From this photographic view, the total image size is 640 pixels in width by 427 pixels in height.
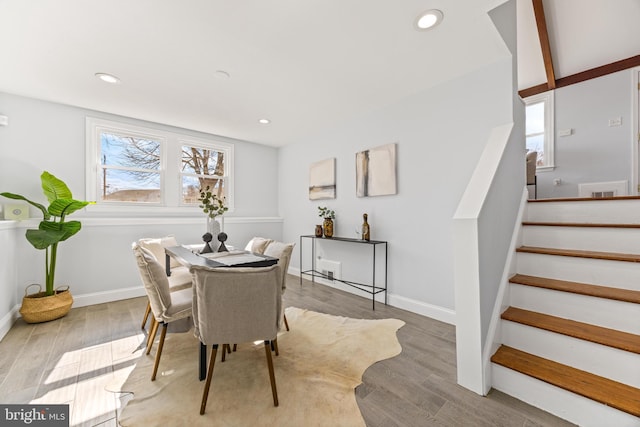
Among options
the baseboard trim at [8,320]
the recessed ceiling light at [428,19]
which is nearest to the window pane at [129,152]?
the baseboard trim at [8,320]

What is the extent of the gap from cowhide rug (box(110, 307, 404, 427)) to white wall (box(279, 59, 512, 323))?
0.75 meters

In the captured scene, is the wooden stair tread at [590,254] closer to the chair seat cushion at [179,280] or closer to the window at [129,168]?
the chair seat cushion at [179,280]

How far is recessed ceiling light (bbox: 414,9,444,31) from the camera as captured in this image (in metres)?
1.76

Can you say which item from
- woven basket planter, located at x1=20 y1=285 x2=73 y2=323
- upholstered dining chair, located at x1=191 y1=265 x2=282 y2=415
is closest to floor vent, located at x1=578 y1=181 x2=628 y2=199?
upholstered dining chair, located at x1=191 y1=265 x2=282 y2=415

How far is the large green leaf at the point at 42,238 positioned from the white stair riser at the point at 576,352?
163 inches

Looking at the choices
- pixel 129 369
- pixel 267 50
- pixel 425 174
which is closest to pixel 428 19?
pixel 267 50

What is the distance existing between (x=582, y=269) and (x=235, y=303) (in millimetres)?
2374

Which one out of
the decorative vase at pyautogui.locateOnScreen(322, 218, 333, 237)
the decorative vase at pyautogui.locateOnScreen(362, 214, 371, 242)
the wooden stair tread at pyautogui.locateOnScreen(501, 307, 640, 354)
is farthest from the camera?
the decorative vase at pyautogui.locateOnScreen(322, 218, 333, 237)

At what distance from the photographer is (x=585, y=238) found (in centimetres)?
196

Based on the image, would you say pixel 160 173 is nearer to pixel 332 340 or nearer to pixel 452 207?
pixel 332 340

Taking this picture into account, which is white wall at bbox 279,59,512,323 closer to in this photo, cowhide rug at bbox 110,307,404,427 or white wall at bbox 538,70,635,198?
cowhide rug at bbox 110,307,404,427

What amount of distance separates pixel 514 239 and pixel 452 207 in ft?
2.12

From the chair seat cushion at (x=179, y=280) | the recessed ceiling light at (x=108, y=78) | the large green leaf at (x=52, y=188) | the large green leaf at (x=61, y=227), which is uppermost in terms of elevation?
the recessed ceiling light at (x=108, y=78)

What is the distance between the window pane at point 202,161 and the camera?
4.20 metres
